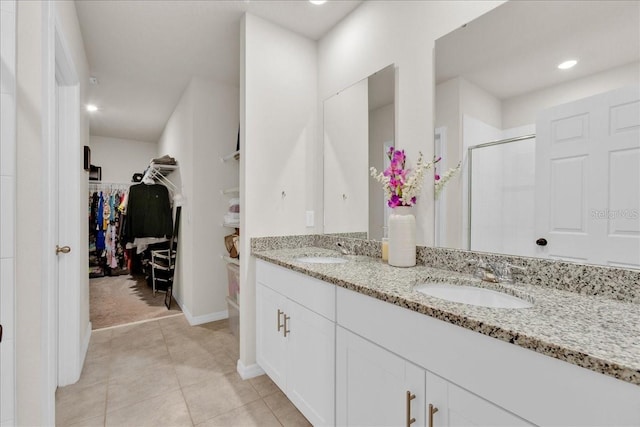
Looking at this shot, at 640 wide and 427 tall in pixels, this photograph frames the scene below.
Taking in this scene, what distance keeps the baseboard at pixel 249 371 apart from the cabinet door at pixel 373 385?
1.00 metres

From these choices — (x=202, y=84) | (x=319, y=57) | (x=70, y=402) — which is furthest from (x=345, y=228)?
(x=202, y=84)

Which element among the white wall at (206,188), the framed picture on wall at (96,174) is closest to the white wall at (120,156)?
the framed picture on wall at (96,174)

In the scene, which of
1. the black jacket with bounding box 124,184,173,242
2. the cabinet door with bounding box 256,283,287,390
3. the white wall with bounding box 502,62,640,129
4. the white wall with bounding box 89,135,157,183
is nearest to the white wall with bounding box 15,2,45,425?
the cabinet door with bounding box 256,283,287,390

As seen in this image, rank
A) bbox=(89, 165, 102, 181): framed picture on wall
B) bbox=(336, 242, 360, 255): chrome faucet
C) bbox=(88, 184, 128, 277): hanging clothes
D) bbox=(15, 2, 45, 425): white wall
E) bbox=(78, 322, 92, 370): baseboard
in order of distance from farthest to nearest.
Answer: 1. bbox=(89, 165, 102, 181): framed picture on wall
2. bbox=(88, 184, 128, 277): hanging clothes
3. bbox=(78, 322, 92, 370): baseboard
4. bbox=(336, 242, 360, 255): chrome faucet
5. bbox=(15, 2, 45, 425): white wall

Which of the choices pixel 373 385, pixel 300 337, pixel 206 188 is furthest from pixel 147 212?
pixel 373 385

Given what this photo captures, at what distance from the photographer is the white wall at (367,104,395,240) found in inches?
72.7

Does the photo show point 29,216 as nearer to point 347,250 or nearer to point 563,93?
point 347,250

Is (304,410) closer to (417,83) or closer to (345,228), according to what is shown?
(345,228)

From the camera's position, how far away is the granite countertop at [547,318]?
23.4 inches

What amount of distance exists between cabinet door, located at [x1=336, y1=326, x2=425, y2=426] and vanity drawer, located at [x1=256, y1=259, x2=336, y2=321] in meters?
0.12

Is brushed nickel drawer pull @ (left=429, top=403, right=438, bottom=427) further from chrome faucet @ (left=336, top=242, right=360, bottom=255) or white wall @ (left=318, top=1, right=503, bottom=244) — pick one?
chrome faucet @ (left=336, top=242, right=360, bottom=255)

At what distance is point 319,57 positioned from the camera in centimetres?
244

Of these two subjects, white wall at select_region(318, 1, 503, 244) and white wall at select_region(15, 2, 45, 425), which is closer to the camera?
white wall at select_region(15, 2, 45, 425)

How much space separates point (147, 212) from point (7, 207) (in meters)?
3.15
